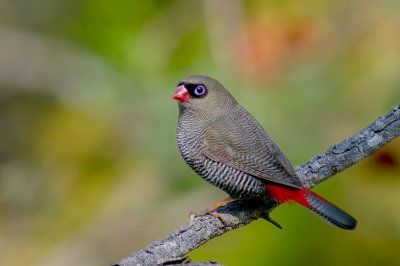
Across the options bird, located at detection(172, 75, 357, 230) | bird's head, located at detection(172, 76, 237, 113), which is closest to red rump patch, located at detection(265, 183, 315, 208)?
bird, located at detection(172, 75, 357, 230)

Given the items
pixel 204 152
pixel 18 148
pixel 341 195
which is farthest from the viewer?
pixel 18 148

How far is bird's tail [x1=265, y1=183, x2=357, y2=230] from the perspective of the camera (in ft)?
15.1

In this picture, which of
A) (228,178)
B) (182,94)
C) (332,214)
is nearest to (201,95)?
(182,94)

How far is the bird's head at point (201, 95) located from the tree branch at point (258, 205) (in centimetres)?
66

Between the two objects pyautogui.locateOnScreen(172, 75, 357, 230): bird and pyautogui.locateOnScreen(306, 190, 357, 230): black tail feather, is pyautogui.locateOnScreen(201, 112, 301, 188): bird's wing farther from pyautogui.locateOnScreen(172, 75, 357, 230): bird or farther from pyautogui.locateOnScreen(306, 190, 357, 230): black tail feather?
pyautogui.locateOnScreen(306, 190, 357, 230): black tail feather

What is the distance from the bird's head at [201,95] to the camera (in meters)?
5.40

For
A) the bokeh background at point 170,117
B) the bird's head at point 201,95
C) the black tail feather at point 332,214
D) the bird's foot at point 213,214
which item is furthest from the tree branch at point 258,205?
the bokeh background at point 170,117

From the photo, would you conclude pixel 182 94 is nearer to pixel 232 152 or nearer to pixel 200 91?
pixel 200 91

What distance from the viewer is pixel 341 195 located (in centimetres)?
629

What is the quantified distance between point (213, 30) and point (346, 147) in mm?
3515

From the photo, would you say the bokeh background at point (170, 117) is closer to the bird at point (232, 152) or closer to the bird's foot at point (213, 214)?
the bird at point (232, 152)

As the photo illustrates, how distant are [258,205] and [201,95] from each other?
0.83 metres

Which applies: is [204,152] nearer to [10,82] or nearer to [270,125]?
[270,125]

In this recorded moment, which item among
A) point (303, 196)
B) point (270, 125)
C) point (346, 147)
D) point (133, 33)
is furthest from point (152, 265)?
point (133, 33)
